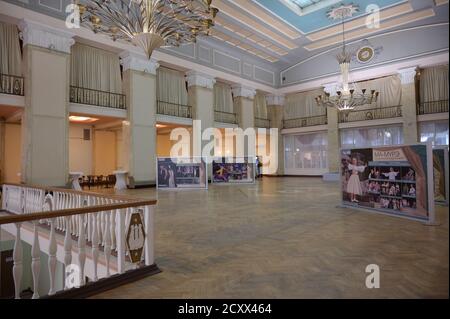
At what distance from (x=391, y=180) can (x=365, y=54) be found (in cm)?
1325

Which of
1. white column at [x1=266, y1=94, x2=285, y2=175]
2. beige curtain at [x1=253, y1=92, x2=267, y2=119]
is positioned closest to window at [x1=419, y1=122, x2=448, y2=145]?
white column at [x1=266, y1=94, x2=285, y2=175]

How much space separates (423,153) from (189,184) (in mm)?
8699

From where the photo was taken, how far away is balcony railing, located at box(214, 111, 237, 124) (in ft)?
55.3

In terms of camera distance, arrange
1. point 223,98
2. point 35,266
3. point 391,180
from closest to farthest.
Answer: point 35,266 → point 391,180 → point 223,98

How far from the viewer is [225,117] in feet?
56.9

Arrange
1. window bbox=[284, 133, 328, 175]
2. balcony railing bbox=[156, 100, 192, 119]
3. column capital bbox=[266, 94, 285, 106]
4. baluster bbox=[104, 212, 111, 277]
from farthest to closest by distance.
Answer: column capital bbox=[266, 94, 285, 106], window bbox=[284, 133, 328, 175], balcony railing bbox=[156, 100, 192, 119], baluster bbox=[104, 212, 111, 277]

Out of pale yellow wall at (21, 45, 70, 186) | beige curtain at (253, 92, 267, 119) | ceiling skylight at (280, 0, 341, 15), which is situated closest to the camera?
pale yellow wall at (21, 45, 70, 186)

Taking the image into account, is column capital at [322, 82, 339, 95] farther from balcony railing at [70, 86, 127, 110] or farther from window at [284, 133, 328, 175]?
balcony railing at [70, 86, 127, 110]

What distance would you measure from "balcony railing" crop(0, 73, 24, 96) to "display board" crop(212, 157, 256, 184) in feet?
27.3

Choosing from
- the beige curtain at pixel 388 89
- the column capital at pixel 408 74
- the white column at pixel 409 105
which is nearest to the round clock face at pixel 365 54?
the beige curtain at pixel 388 89

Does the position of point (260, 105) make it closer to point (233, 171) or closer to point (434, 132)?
point (233, 171)

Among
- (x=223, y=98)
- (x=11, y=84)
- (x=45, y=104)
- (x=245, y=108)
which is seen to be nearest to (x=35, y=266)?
(x=45, y=104)

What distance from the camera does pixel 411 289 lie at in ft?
8.38
